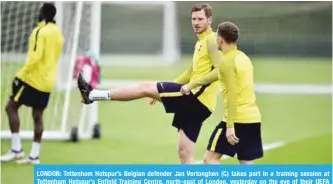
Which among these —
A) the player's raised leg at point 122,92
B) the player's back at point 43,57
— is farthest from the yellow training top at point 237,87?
the player's back at point 43,57

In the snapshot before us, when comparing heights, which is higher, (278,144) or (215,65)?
(215,65)

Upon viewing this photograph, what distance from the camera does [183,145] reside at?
3275 mm

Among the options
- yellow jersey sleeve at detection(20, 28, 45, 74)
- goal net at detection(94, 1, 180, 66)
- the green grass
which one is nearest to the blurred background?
the green grass

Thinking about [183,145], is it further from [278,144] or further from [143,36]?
[143,36]

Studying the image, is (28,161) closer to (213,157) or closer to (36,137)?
(36,137)

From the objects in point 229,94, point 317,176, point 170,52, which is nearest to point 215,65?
point 229,94

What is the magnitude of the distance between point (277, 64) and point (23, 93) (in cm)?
677

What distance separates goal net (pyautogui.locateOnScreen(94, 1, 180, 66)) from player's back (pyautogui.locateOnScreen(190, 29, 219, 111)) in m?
6.19

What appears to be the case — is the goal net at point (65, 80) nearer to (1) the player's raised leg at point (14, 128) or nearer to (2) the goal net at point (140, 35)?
(1) the player's raised leg at point (14, 128)

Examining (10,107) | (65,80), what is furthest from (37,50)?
(65,80)

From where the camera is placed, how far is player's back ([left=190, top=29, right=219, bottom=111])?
323cm

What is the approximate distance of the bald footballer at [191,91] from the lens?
3.22 m

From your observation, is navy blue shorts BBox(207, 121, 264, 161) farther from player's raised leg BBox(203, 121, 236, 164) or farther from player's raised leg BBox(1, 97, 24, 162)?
player's raised leg BBox(1, 97, 24, 162)

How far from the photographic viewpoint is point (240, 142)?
3186 mm
